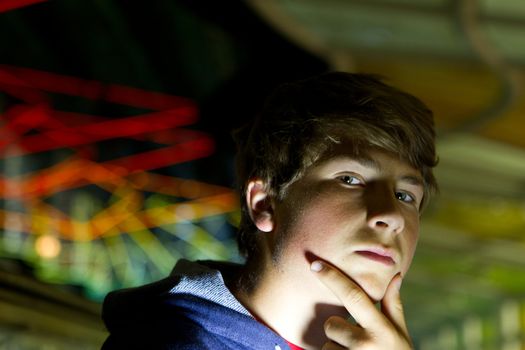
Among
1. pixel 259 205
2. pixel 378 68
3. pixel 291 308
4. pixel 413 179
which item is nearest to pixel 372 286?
pixel 291 308

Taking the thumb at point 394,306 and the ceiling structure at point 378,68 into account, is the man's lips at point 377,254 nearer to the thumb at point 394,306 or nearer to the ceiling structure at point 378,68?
the thumb at point 394,306

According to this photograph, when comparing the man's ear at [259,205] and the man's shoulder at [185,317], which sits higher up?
the man's ear at [259,205]

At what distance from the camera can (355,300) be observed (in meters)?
2.39

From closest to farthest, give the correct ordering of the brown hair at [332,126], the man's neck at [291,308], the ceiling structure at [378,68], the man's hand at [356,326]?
the man's hand at [356,326] < the man's neck at [291,308] < the brown hair at [332,126] < the ceiling structure at [378,68]

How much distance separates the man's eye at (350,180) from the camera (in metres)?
2.58

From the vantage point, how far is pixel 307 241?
2494mm

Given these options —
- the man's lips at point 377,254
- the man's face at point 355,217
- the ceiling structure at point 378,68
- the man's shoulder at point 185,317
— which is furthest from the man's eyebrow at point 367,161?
the ceiling structure at point 378,68

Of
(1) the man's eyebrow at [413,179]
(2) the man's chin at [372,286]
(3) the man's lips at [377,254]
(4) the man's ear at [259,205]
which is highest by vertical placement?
(1) the man's eyebrow at [413,179]

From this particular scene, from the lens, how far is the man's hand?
2.38 metres

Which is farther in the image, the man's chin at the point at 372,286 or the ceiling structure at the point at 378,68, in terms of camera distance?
the ceiling structure at the point at 378,68

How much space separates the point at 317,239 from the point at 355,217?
93mm

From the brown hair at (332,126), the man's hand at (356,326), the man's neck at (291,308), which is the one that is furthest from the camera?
the brown hair at (332,126)

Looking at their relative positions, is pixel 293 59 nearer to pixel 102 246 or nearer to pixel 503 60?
pixel 503 60

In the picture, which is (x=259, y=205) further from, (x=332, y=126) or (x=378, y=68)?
(x=378, y=68)
